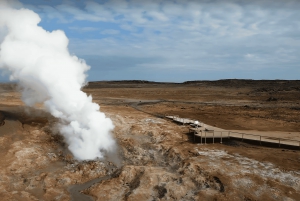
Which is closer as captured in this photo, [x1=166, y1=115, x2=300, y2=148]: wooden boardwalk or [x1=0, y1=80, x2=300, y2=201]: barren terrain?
[x1=0, y1=80, x2=300, y2=201]: barren terrain

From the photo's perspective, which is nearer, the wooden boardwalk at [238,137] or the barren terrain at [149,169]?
the barren terrain at [149,169]

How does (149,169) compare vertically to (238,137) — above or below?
below

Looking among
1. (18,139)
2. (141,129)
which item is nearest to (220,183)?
(141,129)

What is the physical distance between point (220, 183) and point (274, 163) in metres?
5.09

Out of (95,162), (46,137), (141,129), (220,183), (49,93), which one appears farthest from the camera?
(141,129)

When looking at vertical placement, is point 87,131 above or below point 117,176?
above

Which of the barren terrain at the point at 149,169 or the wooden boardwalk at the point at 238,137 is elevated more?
the wooden boardwalk at the point at 238,137

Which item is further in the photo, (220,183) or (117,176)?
(117,176)

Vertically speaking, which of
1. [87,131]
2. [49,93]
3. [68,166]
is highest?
[49,93]

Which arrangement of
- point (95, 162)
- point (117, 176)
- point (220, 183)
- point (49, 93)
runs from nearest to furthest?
point (220, 183)
point (117, 176)
point (95, 162)
point (49, 93)

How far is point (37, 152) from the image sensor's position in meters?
23.0

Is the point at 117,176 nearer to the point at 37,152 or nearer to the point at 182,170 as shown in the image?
the point at 182,170

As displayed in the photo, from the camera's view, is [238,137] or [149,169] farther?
[238,137]

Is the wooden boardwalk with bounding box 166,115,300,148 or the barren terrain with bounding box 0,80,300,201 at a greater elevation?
the wooden boardwalk with bounding box 166,115,300,148
